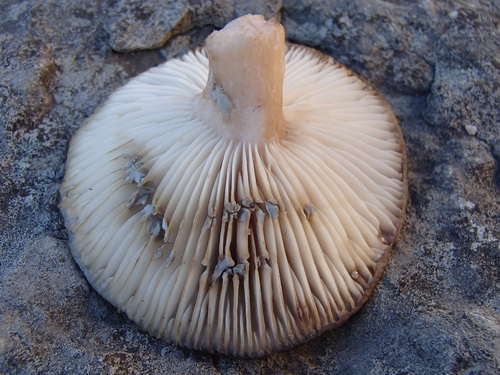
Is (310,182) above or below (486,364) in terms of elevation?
above

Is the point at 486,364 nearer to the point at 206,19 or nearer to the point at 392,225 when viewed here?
the point at 392,225

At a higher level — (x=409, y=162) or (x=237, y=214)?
(x=237, y=214)

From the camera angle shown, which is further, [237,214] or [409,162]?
[409,162]

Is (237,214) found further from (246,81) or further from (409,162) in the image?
(409,162)

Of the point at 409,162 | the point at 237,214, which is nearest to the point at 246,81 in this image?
the point at 237,214

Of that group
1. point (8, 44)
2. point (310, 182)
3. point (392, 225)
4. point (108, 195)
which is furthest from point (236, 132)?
point (8, 44)

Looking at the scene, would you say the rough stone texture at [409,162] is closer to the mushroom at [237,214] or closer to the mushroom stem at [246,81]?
the mushroom at [237,214]

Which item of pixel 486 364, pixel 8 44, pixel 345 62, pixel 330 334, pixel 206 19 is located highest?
pixel 8 44

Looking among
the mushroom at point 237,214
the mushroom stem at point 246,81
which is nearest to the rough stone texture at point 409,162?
the mushroom at point 237,214

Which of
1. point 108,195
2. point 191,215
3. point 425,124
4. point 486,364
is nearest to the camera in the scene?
point 486,364
